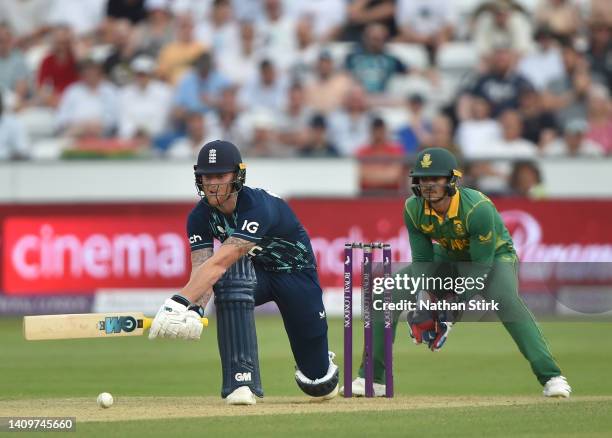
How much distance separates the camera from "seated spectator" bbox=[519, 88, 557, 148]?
1917 cm

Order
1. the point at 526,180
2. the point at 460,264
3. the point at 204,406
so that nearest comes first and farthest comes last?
the point at 204,406 → the point at 460,264 → the point at 526,180

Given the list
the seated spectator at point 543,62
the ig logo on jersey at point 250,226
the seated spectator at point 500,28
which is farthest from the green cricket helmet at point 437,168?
the seated spectator at point 500,28

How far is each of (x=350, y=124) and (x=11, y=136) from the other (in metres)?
4.67

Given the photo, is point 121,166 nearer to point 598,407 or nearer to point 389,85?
point 389,85

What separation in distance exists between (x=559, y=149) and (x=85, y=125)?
6.61 meters

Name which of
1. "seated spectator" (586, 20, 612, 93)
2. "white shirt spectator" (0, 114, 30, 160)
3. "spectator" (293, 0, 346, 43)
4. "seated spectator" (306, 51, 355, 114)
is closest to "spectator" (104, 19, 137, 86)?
"white shirt spectator" (0, 114, 30, 160)

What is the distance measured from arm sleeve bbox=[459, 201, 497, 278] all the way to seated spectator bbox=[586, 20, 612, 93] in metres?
11.4

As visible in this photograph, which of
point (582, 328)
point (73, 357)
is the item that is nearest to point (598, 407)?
point (73, 357)

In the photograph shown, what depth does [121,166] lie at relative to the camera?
18.0 metres

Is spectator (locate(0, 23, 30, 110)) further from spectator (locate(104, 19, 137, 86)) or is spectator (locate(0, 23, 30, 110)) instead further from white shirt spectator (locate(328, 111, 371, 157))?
white shirt spectator (locate(328, 111, 371, 157))

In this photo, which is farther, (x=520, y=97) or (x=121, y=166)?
(x=520, y=97)

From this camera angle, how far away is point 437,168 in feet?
30.7

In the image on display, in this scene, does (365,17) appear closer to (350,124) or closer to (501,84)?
(350,124)

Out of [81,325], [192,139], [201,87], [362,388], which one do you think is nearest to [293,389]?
[362,388]
